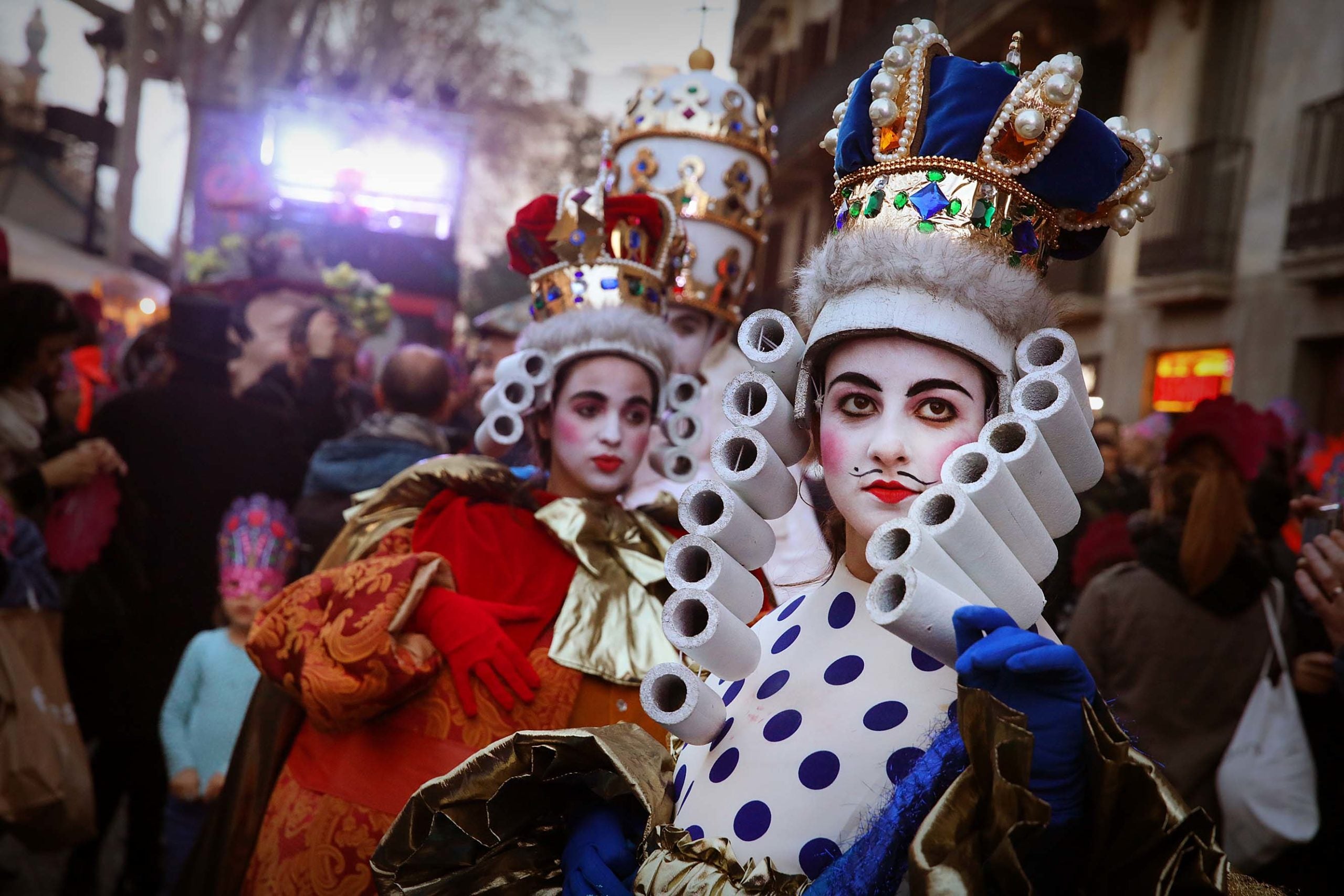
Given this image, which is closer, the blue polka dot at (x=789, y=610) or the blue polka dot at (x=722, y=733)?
the blue polka dot at (x=722, y=733)

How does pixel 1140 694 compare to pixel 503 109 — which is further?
pixel 503 109

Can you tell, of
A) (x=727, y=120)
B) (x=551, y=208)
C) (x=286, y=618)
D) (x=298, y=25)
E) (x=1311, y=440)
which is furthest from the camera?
(x=298, y=25)

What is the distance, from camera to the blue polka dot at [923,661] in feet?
6.04

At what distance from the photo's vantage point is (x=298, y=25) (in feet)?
64.5

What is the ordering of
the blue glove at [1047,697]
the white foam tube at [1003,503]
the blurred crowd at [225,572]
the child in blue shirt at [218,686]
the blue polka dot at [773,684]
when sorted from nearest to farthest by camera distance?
the blue glove at [1047,697]
the white foam tube at [1003,503]
the blue polka dot at [773,684]
the blurred crowd at [225,572]
the child in blue shirt at [218,686]

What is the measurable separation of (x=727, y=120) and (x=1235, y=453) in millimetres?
2217

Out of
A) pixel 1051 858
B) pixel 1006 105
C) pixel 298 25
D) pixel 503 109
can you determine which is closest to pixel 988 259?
pixel 1006 105

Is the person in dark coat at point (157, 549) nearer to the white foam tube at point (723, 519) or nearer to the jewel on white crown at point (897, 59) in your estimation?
the white foam tube at point (723, 519)

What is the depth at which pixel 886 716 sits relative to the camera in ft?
5.95

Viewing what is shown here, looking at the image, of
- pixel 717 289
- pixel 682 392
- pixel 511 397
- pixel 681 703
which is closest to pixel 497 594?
pixel 511 397

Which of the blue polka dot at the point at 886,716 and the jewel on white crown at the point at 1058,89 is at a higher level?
the jewel on white crown at the point at 1058,89

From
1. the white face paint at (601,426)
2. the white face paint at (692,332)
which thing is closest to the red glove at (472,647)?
the white face paint at (601,426)

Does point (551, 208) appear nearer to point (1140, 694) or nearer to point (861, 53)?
point (861, 53)

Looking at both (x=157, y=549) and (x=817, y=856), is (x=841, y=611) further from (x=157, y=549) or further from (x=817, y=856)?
(x=157, y=549)
